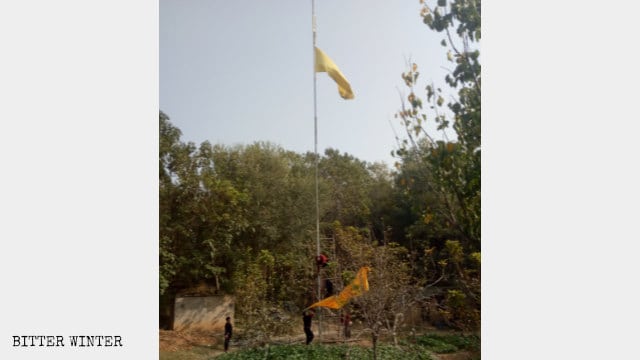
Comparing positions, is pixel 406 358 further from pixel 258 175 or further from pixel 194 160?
pixel 194 160

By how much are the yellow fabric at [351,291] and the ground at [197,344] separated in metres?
1.27

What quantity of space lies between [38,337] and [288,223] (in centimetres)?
495

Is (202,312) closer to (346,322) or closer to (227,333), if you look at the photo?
(227,333)

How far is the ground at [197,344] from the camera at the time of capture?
7324 millimetres

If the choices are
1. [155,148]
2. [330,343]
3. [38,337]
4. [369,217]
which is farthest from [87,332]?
[369,217]

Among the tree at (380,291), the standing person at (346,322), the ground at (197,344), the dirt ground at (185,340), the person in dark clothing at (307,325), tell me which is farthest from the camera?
the dirt ground at (185,340)

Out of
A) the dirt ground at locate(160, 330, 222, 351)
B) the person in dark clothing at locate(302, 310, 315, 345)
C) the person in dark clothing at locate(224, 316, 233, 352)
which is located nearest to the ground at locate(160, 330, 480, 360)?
Answer: the dirt ground at locate(160, 330, 222, 351)

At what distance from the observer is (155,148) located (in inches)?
233

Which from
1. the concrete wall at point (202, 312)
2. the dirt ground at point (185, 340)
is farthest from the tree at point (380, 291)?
the dirt ground at point (185, 340)

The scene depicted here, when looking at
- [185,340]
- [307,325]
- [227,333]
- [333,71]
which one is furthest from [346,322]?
[333,71]

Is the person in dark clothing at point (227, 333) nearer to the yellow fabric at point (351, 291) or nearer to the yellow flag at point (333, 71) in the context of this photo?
the yellow fabric at point (351, 291)

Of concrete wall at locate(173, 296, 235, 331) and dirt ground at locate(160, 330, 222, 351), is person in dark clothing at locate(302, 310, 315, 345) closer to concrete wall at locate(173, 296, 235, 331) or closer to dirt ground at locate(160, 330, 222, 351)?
dirt ground at locate(160, 330, 222, 351)

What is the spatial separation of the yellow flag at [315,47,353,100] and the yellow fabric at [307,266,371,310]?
267 centimetres

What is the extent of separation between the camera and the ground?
7.32 metres
